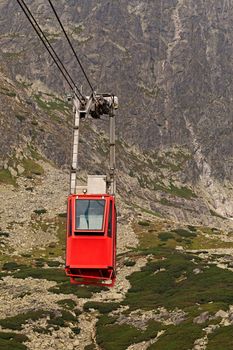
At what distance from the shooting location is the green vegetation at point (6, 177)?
147 m

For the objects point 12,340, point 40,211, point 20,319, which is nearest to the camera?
point 12,340

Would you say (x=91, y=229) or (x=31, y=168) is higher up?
(x=31, y=168)

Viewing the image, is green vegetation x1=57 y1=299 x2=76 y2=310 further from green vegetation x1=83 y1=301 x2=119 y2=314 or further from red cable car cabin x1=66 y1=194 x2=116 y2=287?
red cable car cabin x1=66 y1=194 x2=116 y2=287

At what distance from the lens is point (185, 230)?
129m

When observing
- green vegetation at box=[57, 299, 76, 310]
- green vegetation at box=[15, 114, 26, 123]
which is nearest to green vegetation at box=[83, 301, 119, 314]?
green vegetation at box=[57, 299, 76, 310]

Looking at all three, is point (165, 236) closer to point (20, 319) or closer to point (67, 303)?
point (67, 303)

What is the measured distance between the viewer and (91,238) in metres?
23.9

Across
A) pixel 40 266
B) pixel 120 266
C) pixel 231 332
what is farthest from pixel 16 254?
pixel 231 332

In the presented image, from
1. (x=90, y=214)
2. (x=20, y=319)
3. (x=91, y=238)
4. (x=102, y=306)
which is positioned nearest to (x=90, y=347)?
(x=20, y=319)

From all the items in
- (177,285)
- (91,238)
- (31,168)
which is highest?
(31,168)

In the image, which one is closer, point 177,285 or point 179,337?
point 179,337

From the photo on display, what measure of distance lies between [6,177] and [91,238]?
426 feet

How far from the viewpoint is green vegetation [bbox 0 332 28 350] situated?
48.4 metres

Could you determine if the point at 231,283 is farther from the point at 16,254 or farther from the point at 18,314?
the point at 16,254
